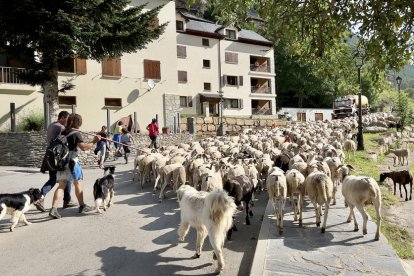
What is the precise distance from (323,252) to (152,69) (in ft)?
77.6

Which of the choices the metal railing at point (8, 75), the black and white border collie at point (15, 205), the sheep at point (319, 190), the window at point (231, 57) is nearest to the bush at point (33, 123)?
the metal railing at point (8, 75)

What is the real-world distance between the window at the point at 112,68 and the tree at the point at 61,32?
6679 millimetres

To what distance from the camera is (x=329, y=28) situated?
673 cm

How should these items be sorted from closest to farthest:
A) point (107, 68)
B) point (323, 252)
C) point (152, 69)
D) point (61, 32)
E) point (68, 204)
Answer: point (323, 252) < point (68, 204) < point (61, 32) < point (107, 68) < point (152, 69)

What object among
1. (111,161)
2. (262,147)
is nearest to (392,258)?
(262,147)

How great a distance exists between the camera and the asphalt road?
5.51 metres

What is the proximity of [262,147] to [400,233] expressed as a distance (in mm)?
7871

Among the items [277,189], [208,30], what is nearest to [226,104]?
[208,30]

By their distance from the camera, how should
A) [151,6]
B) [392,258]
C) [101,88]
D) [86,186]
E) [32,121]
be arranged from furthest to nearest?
[151,6]
[101,88]
[32,121]
[86,186]
[392,258]

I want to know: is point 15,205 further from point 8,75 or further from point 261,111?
point 261,111

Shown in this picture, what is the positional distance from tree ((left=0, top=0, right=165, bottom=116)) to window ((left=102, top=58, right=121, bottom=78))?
668cm

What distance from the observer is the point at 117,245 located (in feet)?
21.1

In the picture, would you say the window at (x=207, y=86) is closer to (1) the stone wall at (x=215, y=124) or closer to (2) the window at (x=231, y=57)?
(2) the window at (x=231, y=57)

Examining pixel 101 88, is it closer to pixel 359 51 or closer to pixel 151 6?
Answer: pixel 151 6
